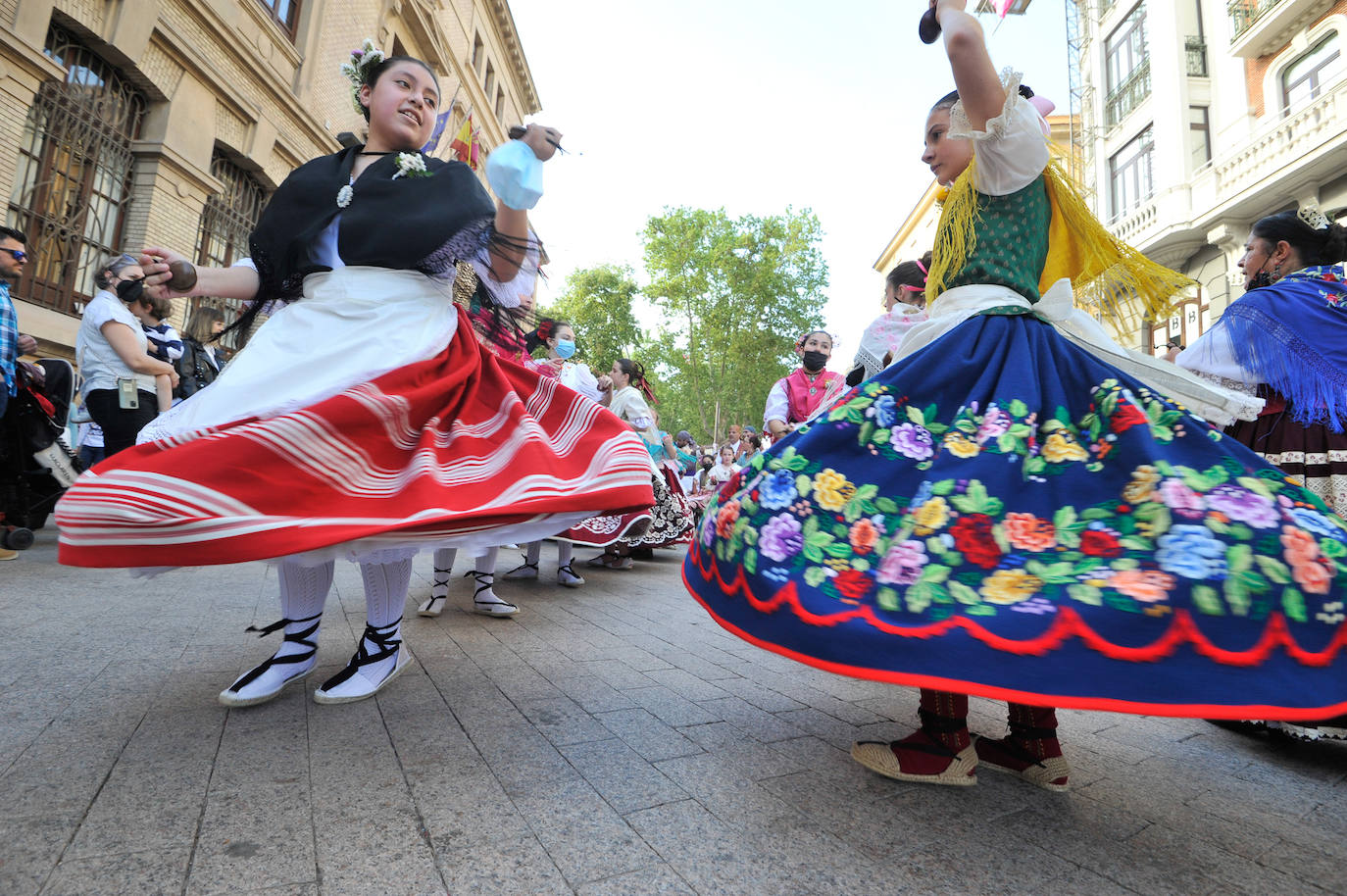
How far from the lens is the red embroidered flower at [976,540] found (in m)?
1.33

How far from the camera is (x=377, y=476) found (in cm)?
177

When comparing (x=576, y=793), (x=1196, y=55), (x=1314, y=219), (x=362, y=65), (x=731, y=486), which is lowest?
(x=576, y=793)

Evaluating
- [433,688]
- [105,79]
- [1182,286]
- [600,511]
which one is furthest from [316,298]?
[105,79]

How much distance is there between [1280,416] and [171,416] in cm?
362

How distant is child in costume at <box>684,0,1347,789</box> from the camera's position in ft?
3.71

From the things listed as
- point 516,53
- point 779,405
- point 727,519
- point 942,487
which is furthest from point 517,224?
point 516,53

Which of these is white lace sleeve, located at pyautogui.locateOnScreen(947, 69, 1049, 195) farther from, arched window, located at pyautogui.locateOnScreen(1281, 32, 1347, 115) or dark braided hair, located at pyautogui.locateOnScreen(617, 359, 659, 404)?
arched window, located at pyautogui.locateOnScreen(1281, 32, 1347, 115)

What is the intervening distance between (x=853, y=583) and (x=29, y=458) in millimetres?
5941

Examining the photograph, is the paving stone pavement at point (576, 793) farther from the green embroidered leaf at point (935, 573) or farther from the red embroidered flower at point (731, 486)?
the red embroidered flower at point (731, 486)

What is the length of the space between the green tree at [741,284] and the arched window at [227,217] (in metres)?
22.5

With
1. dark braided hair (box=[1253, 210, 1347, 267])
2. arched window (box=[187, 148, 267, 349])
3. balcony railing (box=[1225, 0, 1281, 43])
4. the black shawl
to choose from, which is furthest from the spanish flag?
balcony railing (box=[1225, 0, 1281, 43])

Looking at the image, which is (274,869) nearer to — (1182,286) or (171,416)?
(171,416)

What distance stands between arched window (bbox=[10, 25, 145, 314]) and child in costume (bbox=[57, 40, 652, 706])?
7621 millimetres

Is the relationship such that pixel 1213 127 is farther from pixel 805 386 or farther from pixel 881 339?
pixel 881 339
